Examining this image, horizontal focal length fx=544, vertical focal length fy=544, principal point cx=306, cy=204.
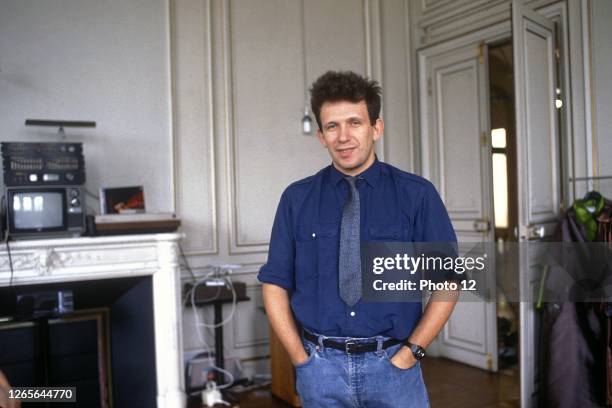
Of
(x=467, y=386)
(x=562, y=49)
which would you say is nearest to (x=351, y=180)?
(x=562, y=49)

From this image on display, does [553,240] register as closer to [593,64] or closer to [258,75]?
[593,64]

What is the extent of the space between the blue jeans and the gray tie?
4.3 inches

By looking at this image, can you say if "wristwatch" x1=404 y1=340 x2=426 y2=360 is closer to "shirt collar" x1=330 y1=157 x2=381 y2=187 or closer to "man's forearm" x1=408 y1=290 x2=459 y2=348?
"man's forearm" x1=408 y1=290 x2=459 y2=348

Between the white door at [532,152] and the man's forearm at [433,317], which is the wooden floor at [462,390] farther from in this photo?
the man's forearm at [433,317]

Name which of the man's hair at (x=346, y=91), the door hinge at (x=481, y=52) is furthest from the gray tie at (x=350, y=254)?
the door hinge at (x=481, y=52)

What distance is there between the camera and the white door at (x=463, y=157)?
365 cm

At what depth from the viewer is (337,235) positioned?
53.0 inches

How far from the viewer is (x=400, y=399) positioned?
126cm

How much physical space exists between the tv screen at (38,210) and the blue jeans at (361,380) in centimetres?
191

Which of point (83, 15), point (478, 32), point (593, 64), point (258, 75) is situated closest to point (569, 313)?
point (593, 64)

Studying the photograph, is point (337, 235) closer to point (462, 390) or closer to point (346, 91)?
point (346, 91)

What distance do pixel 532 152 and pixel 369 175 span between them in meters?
1.73

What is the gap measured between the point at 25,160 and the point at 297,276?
187 centimetres

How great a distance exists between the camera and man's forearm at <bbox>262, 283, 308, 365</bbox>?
1374 mm
